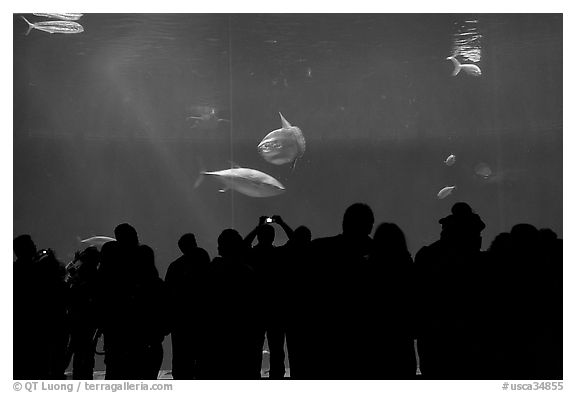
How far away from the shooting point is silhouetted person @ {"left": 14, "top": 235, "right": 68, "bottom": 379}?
13.2ft

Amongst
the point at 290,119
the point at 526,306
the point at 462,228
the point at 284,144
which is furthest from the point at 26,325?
the point at 290,119

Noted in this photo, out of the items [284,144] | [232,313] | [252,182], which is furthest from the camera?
[284,144]

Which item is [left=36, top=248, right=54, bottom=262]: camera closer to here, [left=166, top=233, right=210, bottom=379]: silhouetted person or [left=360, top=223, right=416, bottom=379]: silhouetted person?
[left=166, top=233, right=210, bottom=379]: silhouetted person

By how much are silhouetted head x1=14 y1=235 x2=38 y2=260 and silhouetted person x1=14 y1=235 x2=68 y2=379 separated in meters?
0.04

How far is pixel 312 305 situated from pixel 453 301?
Result: 107cm

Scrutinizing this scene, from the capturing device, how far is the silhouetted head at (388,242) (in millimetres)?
3604

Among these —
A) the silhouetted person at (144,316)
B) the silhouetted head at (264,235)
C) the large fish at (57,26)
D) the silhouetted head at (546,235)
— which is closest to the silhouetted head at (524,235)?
the silhouetted head at (546,235)

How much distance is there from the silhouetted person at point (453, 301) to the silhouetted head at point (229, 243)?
1.40 meters

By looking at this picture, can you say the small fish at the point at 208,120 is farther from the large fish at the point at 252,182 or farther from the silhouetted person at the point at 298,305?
the silhouetted person at the point at 298,305

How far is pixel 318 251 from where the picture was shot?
3.76 meters

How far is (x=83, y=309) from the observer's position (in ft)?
13.2

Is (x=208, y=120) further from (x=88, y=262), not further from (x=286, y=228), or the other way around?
(x=286, y=228)

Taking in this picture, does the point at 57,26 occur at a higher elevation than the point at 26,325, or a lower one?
higher
